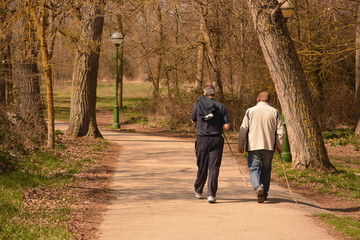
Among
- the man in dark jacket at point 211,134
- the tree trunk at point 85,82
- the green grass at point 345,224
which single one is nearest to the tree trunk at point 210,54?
the tree trunk at point 85,82

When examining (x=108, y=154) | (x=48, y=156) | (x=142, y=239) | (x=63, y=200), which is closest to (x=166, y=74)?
(x=108, y=154)

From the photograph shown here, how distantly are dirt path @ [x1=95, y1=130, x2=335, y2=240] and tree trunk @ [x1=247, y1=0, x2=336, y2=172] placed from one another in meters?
1.71

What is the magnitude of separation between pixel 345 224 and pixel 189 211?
217 centimetres

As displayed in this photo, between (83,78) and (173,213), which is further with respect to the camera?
(83,78)

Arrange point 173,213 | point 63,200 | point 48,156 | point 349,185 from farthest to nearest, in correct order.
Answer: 1. point 48,156
2. point 349,185
3. point 63,200
4. point 173,213

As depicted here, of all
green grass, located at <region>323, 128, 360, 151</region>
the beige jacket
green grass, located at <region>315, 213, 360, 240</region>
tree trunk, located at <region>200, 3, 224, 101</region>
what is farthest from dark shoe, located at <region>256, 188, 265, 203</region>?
tree trunk, located at <region>200, 3, 224, 101</region>

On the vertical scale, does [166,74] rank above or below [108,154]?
above

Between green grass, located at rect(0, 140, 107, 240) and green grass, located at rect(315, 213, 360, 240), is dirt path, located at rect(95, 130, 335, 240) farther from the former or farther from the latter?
green grass, located at rect(0, 140, 107, 240)

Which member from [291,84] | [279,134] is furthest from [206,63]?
[279,134]

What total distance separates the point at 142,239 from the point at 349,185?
6711 millimetres

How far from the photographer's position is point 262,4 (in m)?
12.9

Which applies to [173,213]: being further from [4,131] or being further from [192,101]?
[192,101]

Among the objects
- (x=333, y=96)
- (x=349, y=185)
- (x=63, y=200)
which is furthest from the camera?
(x=333, y=96)

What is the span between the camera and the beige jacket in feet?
29.9
